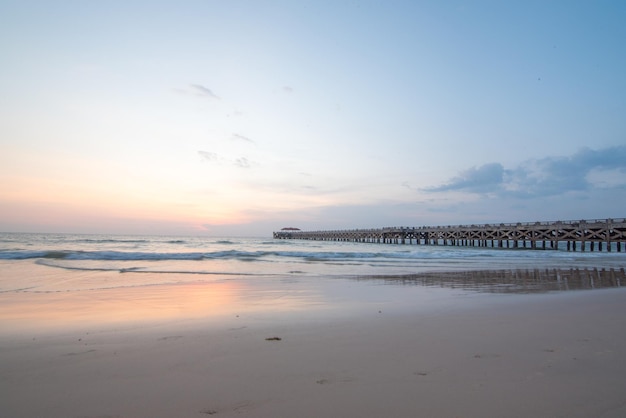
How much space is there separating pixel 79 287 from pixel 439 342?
939cm

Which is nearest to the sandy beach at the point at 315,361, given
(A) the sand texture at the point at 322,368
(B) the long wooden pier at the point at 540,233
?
(A) the sand texture at the point at 322,368

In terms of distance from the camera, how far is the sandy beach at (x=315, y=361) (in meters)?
2.61

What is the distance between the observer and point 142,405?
263 cm

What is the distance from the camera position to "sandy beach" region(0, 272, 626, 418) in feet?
8.56

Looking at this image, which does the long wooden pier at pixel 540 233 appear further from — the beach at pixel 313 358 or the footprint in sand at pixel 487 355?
the footprint in sand at pixel 487 355

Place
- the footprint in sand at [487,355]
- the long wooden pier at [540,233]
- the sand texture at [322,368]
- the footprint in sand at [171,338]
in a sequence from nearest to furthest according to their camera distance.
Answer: the sand texture at [322,368]
the footprint in sand at [487,355]
the footprint in sand at [171,338]
the long wooden pier at [540,233]

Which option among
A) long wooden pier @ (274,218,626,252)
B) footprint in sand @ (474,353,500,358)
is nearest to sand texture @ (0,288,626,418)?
footprint in sand @ (474,353,500,358)

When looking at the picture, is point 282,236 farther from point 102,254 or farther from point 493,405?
point 493,405

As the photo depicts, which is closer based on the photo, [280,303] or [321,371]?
[321,371]

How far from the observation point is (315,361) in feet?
11.7

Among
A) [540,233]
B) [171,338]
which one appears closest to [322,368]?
[171,338]

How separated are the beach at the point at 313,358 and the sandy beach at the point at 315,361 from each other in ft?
0.05

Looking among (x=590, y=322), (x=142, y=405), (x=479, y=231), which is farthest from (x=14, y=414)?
(x=479, y=231)

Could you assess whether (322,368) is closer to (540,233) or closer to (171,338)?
(171,338)
